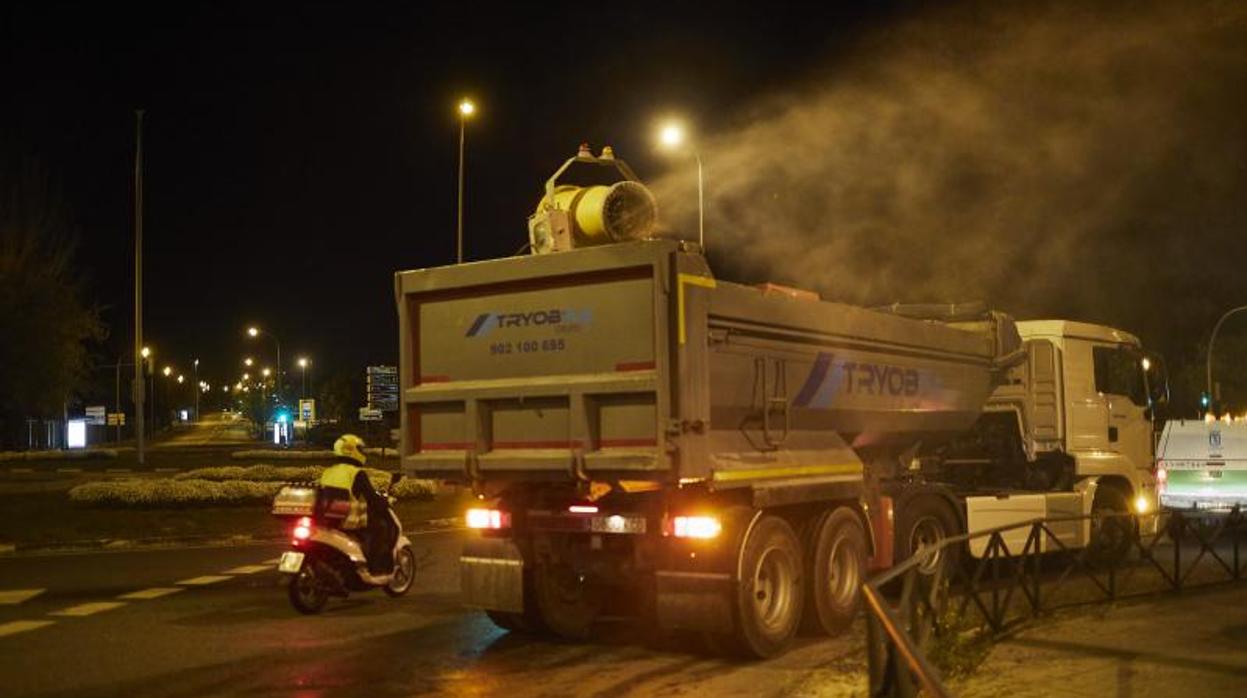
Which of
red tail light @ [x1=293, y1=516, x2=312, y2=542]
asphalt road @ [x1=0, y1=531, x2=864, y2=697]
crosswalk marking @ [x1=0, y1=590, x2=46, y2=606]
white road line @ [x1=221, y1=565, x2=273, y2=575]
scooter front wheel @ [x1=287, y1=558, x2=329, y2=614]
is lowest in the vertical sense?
asphalt road @ [x1=0, y1=531, x2=864, y2=697]

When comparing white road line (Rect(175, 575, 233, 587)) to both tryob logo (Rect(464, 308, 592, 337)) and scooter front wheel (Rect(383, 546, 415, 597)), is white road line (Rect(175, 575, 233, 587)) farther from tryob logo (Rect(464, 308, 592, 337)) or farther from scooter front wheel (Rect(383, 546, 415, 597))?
tryob logo (Rect(464, 308, 592, 337))

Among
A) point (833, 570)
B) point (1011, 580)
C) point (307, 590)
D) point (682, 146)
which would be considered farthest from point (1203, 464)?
point (307, 590)

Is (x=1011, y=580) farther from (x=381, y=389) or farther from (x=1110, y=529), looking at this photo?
(x=381, y=389)

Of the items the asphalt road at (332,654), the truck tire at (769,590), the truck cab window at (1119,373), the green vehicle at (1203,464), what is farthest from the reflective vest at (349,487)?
the green vehicle at (1203,464)

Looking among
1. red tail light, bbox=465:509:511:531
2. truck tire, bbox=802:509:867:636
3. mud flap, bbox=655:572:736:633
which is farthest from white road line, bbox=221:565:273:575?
truck tire, bbox=802:509:867:636

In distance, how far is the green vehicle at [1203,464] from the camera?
1995cm

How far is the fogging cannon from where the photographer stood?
937cm

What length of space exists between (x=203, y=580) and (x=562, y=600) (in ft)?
19.2

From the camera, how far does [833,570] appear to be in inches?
388

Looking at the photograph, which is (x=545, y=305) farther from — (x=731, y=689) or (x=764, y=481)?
(x=731, y=689)

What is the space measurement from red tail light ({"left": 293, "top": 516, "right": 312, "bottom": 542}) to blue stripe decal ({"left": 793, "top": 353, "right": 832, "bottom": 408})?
4.70m

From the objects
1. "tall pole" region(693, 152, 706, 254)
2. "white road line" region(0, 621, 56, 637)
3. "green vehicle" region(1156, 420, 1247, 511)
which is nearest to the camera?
"white road line" region(0, 621, 56, 637)

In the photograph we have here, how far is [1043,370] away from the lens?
45.6 feet

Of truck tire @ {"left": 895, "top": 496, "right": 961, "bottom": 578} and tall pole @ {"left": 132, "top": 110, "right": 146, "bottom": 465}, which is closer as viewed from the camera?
truck tire @ {"left": 895, "top": 496, "right": 961, "bottom": 578}
